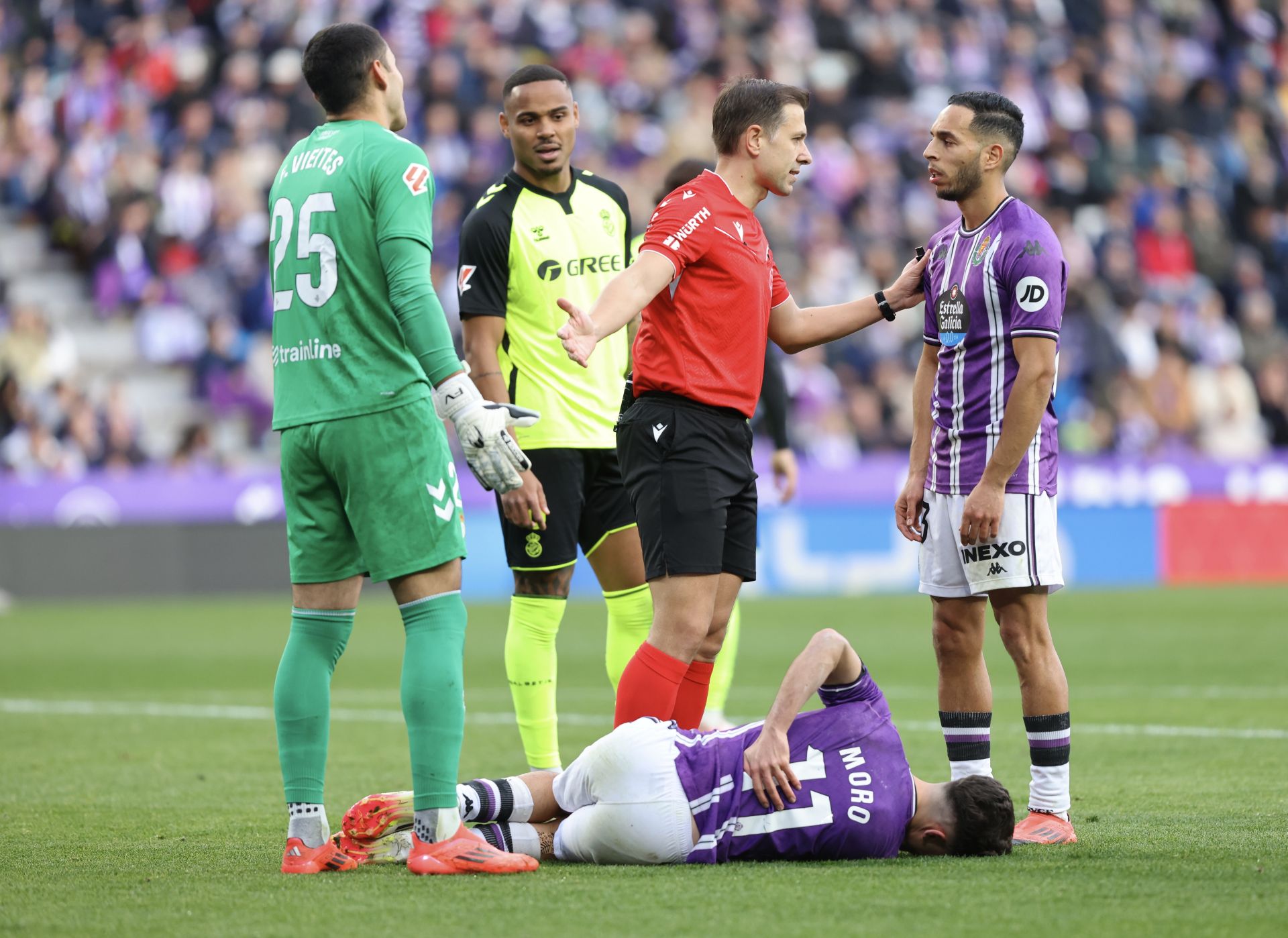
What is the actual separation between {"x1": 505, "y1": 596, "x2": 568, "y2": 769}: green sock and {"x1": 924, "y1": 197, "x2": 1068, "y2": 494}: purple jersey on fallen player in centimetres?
153

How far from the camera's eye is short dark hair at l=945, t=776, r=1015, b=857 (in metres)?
4.89

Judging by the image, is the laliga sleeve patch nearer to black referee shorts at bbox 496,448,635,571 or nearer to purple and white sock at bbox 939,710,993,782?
purple and white sock at bbox 939,710,993,782

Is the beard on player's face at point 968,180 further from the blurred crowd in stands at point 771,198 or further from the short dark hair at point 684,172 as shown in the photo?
the blurred crowd in stands at point 771,198

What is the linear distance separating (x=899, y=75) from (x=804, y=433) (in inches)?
255

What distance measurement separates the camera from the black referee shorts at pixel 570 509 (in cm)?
634

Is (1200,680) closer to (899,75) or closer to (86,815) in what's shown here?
(86,815)

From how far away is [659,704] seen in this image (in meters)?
5.23

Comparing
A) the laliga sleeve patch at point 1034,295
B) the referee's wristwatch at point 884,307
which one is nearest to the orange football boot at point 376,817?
the referee's wristwatch at point 884,307

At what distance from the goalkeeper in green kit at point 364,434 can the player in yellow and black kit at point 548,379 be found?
1283 mm

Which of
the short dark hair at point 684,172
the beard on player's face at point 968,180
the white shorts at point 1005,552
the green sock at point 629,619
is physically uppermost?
the short dark hair at point 684,172

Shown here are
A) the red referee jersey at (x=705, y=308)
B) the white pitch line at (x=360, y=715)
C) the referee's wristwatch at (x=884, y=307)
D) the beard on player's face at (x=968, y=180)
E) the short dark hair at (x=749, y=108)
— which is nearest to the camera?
the red referee jersey at (x=705, y=308)

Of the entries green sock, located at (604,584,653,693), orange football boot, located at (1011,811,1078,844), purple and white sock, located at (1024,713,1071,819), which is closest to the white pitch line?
green sock, located at (604,584,653,693)

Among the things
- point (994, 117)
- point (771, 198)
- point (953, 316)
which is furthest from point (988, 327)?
point (771, 198)

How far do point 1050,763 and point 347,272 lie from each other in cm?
258
